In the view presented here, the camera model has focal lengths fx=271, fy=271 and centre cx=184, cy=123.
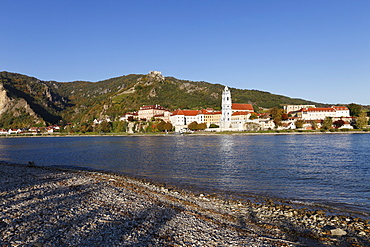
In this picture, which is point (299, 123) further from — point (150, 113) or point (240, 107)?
point (150, 113)

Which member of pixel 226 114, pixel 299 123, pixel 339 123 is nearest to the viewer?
pixel 339 123

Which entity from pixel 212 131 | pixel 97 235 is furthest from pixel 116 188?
pixel 212 131

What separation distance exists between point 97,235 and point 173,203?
4697 mm

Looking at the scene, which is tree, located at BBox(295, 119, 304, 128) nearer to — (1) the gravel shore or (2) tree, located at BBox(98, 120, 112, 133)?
(2) tree, located at BBox(98, 120, 112, 133)

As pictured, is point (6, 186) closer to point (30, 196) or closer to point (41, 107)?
point (30, 196)

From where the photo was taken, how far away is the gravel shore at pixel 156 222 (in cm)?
690

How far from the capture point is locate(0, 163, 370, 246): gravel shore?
6.90m

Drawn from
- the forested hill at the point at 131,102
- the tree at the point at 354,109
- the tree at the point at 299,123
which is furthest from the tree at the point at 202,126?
the tree at the point at 354,109

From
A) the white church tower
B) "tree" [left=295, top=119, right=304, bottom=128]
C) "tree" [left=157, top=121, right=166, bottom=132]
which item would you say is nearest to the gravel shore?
"tree" [left=295, top=119, right=304, bottom=128]

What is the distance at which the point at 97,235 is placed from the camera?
274 inches

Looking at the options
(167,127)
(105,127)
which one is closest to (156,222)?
(167,127)

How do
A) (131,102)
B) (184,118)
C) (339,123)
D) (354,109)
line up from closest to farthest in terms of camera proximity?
1. (339,123)
2. (354,109)
3. (184,118)
4. (131,102)

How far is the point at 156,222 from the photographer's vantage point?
8469 mm

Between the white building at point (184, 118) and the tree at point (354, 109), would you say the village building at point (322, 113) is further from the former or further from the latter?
the white building at point (184, 118)
